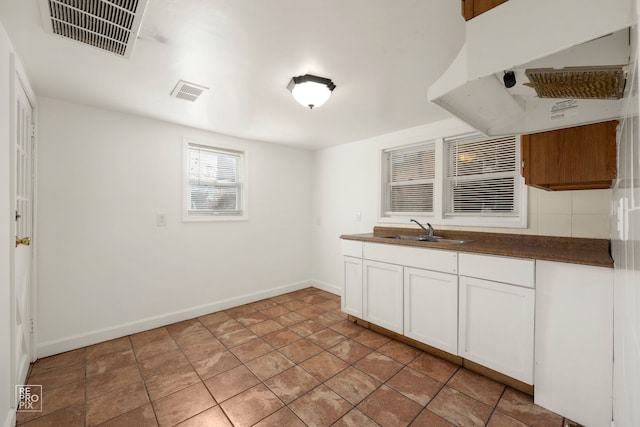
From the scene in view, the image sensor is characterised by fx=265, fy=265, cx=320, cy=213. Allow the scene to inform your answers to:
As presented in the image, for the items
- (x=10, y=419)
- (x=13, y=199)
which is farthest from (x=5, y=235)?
(x=10, y=419)

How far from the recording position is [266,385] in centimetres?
190

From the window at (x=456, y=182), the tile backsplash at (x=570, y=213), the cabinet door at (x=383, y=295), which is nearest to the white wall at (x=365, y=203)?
the tile backsplash at (x=570, y=213)

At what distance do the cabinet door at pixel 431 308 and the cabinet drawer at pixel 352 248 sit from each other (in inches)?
22.6

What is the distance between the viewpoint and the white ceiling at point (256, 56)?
1317 mm

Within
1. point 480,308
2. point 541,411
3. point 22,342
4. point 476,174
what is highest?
point 476,174

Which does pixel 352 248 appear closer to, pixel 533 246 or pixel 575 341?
pixel 533 246

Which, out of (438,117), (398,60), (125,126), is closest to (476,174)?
(438,117)

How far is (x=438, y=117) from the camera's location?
2766 mm

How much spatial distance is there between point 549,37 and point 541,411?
2069 mm

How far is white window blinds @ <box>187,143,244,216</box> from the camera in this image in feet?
10.5

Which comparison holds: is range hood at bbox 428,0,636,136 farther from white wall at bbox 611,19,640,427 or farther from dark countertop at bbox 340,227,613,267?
dark countertop at bbox 340,227,613,267

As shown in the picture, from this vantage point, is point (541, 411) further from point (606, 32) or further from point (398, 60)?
point (398, 60)

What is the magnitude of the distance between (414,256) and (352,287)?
0.85 meters

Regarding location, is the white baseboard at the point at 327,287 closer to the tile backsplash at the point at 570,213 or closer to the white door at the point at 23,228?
the tile backsplash at the point at 570,213
